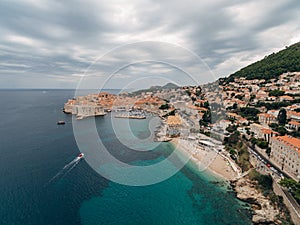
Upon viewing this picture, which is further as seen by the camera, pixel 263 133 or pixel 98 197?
pixel 263 133

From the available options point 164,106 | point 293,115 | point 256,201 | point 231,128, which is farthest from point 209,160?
point 164,106

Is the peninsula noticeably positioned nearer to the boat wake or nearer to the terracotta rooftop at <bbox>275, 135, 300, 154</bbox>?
the terracotta rooftop at <bbox>275, 135, 300, 154</bbox>

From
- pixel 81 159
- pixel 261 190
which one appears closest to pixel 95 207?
pixel 81 159

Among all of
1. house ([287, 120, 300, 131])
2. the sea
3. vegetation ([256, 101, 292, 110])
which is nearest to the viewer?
the sea

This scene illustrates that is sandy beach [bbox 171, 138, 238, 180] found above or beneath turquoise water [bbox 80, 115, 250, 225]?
above

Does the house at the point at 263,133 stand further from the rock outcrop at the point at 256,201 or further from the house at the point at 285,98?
the house at the point at 285,98

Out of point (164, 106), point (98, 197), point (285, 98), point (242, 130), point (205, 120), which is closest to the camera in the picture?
point (98, 197)

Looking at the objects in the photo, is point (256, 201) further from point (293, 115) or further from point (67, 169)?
point (293, 115)

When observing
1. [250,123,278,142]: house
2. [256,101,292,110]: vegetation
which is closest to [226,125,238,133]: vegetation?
[250,123,278,142]: house
